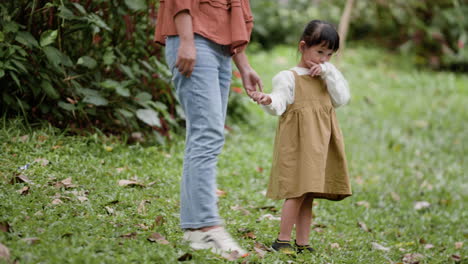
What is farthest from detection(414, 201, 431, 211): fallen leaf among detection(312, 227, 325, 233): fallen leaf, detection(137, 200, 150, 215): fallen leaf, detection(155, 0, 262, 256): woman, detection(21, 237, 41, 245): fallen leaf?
detection(21, 237, 41, 245): fallen leaf

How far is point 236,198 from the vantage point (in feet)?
14.0

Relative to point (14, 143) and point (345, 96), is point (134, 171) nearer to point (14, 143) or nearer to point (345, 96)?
point (14, 143)

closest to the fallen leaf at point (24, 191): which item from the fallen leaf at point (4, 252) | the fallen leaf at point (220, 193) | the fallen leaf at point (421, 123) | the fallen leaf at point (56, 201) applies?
the fallen leaf at point (56, 201)

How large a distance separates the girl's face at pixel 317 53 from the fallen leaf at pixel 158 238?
47.6 inches

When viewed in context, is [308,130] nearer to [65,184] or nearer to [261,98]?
[261,98]

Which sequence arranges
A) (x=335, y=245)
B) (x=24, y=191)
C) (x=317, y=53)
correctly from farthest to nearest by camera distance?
(x=335, y=245) < (x=24, y=191) < (x=317, y=53)

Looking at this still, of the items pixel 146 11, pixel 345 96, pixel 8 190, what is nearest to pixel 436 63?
pixel 146 11

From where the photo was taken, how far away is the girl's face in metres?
2.97

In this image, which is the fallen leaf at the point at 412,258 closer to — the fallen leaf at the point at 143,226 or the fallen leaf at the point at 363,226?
the fallen leaf at the point at 363,226

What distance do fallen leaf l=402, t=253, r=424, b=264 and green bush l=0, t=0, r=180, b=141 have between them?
2.14 metres

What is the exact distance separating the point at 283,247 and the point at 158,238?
706 mm

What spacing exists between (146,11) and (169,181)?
146cm

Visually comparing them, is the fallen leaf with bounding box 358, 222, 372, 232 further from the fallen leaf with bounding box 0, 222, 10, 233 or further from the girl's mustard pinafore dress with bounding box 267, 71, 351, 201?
the fallen leaf with bounding box 0, 222, 10, 233

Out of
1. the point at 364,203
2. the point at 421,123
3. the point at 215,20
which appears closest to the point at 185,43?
the point at 215,20
